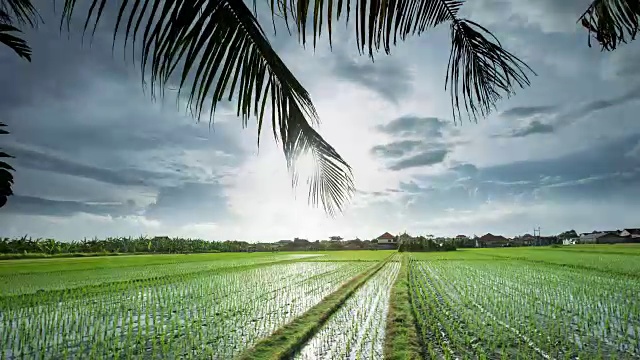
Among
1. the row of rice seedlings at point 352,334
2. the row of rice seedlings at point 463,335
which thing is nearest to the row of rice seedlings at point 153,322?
the row of rice seedlings at point 352,334

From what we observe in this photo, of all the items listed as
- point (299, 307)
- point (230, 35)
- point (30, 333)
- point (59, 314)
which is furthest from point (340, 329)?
point (230, 35)

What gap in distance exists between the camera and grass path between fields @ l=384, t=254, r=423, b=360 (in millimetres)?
5641

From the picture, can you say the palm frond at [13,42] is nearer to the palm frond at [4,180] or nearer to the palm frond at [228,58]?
the palm frond at [4,180]

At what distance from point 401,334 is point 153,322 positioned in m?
4.81

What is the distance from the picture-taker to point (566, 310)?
9.49 metres

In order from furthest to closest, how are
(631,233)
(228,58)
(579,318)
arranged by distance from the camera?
(631,233) < (579,318) < (228,58)

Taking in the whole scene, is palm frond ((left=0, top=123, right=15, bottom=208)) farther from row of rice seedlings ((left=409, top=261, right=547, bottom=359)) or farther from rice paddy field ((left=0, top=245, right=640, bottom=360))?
row of rice seedlings ((left=409, top=261, right=547, bottom=359))

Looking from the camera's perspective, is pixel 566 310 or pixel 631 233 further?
pixel 631 233

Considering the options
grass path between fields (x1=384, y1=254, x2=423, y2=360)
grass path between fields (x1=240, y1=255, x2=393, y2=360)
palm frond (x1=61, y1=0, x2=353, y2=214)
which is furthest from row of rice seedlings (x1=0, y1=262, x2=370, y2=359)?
palm frond (x1=61, y1=0, x2=353, y2=214)

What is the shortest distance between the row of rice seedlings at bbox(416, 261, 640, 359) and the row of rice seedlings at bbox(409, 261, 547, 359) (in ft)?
0.90

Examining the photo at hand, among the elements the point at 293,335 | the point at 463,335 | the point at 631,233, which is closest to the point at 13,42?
the point at 293,335

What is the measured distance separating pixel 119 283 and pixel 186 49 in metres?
16.2

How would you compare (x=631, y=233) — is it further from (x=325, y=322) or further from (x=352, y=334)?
(x=352, y=334)

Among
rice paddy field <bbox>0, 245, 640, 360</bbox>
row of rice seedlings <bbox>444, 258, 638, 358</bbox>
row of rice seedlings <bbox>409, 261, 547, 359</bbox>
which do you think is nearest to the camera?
row of rice seedlings <bbox>409, 261, 547, 359</bbox>
